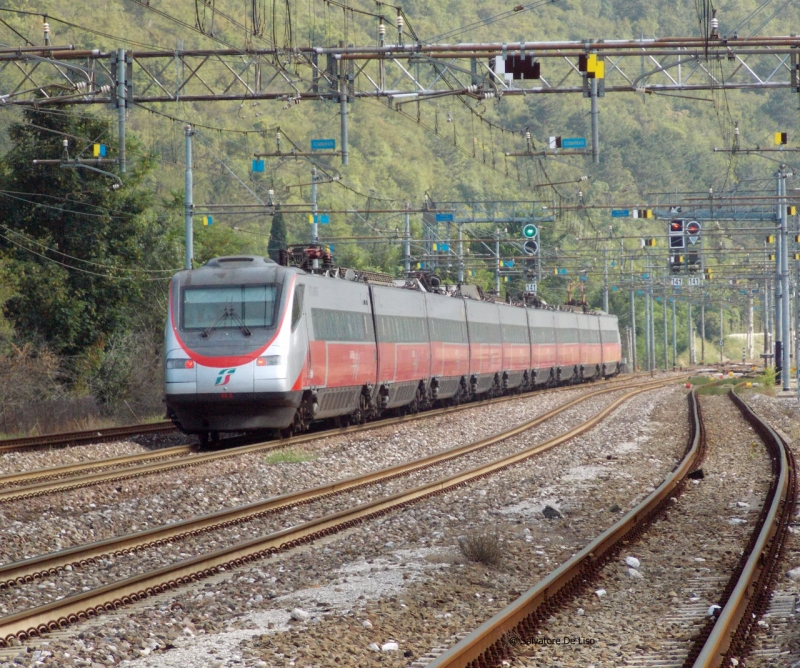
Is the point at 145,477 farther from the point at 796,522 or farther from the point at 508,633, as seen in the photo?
the point at 508,633

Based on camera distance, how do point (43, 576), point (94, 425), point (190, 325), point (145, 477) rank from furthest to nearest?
point (94, 425)
point (190, 325)
point (145, 477)
point (43, 576)

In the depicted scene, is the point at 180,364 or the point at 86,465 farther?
the point at 180,364

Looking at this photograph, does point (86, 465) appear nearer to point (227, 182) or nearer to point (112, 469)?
point (112, 469)

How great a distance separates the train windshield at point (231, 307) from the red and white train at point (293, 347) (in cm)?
2

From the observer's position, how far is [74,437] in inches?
878

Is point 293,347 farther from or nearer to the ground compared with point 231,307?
nearer to the ground

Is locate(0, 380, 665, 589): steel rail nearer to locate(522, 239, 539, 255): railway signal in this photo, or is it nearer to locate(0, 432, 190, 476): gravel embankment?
locate(0, 432, 190, 476): gravel embankment

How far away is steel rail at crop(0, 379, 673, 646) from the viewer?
7789 mm

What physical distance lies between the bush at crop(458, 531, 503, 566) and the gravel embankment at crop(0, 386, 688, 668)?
5 centimetres

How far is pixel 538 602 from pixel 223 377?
12.2 meters

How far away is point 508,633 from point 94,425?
21901 millimetres

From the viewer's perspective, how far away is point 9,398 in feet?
93.4

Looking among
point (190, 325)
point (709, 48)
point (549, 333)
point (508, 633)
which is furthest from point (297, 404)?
point (549, 333)

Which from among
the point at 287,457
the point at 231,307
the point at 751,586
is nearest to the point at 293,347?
the point at 231,307
